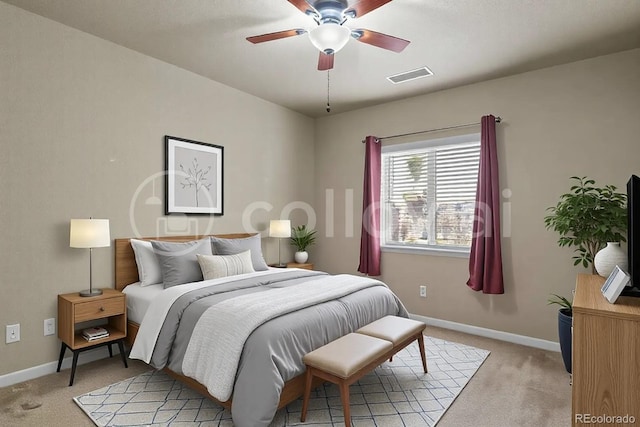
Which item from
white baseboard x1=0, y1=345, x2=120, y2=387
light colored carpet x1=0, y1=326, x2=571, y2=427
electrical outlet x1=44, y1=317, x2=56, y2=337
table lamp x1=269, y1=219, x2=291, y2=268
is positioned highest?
table lamp x1=269, y1=219, x2=291, y2=268

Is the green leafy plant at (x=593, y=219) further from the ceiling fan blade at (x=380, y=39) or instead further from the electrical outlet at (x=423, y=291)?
the ceiling fan blade at (x=380, y=39)

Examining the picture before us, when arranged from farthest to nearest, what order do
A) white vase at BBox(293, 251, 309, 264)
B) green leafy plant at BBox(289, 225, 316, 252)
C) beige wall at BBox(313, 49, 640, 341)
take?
1. green leafy plant at BBox(289, 225, 316, 252)
2. white vase at BBox(293, 251, 309, 264)
3. beige wall at BBox(313, 49, 640, 341)

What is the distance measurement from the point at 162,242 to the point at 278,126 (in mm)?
2343

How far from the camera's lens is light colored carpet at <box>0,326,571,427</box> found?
7.42ft

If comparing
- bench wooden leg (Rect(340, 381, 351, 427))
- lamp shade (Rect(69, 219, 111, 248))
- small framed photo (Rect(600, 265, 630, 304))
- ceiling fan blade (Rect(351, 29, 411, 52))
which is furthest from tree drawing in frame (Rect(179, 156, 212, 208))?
small framed photo (Rect(600, 265, 630, 304))

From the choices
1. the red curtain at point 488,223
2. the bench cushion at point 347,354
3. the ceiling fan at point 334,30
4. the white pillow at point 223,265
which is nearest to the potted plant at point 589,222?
the red curtain at point 488,223

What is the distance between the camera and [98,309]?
112 inches

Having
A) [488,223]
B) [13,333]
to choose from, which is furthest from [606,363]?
[13,333]

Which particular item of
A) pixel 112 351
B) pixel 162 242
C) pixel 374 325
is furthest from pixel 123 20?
pixel 374 325

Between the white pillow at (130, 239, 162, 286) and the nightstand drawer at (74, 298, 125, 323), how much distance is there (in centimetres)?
34

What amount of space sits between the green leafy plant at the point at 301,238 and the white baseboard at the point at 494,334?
1.70m

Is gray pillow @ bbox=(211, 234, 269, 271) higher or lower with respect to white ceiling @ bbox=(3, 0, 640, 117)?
A: lower

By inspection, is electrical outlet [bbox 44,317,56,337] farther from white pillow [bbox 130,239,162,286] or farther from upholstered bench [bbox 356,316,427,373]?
upholstered bench [bbox 356,316,427,373]

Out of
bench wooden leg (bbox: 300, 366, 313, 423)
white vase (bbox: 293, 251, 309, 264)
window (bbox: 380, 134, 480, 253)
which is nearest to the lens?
bench wooden leg (bbox: 300, 366, 313, 423)
